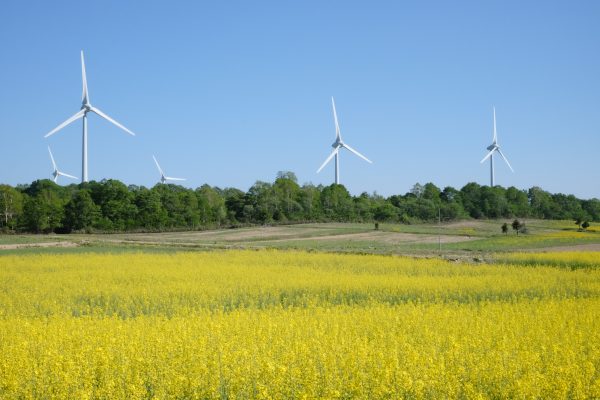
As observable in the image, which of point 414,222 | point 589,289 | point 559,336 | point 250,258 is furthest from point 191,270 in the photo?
point 414,222

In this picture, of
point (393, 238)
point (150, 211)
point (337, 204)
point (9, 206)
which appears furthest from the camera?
point (337, 204)

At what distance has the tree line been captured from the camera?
101062mm

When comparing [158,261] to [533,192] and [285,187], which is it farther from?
[533,192]

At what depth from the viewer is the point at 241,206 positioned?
12706cm

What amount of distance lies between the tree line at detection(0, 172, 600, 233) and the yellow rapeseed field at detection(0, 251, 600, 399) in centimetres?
7765

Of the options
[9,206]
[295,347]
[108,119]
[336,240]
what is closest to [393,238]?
[336,240]

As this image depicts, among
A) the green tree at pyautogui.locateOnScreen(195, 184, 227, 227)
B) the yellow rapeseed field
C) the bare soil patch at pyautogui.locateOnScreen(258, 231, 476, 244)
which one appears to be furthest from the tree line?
the yellow rapeseed field

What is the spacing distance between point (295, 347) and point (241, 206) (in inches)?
4535

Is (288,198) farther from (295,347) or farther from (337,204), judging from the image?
(295,347)

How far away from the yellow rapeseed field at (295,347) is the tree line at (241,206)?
3057 inches

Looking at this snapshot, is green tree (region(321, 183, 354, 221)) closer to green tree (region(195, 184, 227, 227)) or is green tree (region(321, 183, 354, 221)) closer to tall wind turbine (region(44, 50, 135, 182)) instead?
green tree (region(195, 184, 227, 227))

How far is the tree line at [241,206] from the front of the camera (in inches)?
3979

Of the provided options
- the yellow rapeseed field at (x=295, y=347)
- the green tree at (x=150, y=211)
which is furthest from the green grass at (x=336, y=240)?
the yellow rapeseed field at (x=295, y=347)

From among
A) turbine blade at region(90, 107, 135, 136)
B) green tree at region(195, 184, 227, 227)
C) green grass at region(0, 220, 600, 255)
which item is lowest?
green grass at region(0, 220, 600, 255)
